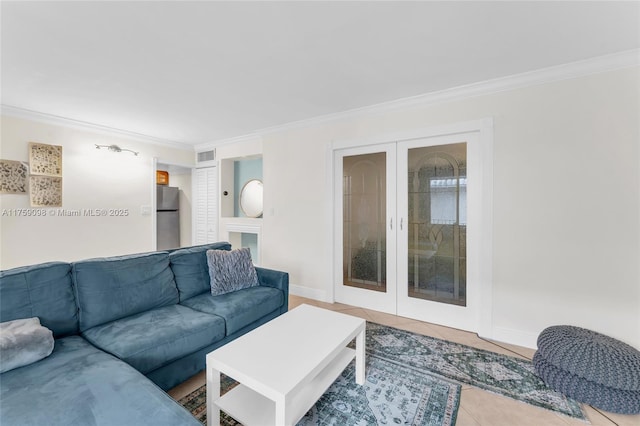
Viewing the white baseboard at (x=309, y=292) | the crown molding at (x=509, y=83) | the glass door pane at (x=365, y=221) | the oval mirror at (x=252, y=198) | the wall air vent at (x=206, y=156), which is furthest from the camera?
the wall air vent at (x=206, y=156)

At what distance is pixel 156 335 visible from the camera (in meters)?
1.70

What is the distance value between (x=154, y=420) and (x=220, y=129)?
12.1 ft

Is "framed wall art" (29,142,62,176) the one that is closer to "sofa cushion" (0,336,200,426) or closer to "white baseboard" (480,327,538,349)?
"sofa cushion" (0,336,200,426)

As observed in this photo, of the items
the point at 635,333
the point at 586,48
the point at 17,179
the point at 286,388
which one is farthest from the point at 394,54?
the point at 17,179

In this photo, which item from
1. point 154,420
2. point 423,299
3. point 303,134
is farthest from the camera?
point 303,134

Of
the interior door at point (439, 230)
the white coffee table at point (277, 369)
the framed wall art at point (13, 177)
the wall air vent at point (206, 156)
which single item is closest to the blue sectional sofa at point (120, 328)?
the white coffee table at point (277, 369)

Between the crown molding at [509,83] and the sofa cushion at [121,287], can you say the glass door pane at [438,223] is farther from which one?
the sofa cushion at [121,287]

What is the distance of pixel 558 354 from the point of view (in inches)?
71.0

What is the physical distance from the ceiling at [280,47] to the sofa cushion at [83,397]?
196 centimetres

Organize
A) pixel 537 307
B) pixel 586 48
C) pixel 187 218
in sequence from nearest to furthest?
1. pixel 586 48
2. pixel 537 307
3. pixel 187 218

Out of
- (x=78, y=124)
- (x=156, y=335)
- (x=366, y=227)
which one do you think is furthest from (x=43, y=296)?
(x=78, y=124)

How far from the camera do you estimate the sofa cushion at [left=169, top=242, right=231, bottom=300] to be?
7.86 ft

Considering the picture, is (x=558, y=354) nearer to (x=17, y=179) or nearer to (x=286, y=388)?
(x=286, y=388)

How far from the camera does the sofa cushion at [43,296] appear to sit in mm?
1549
